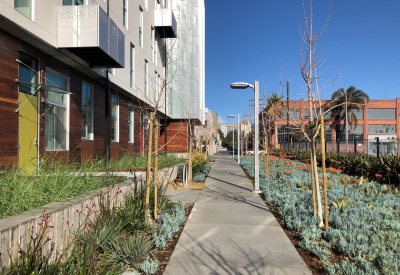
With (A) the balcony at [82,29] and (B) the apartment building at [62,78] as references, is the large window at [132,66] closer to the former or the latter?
(B) the apartment building at [62,78]

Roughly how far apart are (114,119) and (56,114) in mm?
6051

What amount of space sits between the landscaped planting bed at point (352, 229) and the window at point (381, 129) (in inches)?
2434

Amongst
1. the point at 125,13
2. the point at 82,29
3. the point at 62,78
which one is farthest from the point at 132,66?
the point at 82,29

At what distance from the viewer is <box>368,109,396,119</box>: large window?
2562 inches

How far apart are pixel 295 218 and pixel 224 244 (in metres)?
1.87

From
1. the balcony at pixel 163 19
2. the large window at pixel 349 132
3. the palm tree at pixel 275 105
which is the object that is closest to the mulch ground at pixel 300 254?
the palm tree at pixel 275 105

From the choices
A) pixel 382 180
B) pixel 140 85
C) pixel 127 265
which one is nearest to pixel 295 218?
pixel 127 265

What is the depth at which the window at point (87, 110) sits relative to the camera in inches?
540

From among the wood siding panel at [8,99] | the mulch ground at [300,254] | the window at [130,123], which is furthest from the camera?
the window at [130,123]

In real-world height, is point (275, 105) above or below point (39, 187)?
above

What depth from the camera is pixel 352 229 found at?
571cm

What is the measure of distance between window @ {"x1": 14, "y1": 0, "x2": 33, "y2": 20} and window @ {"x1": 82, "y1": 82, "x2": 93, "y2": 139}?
15.4ft

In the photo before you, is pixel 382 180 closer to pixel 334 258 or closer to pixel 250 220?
pixel 250 220

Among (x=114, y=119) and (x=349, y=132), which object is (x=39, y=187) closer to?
(x=114, y=119)
